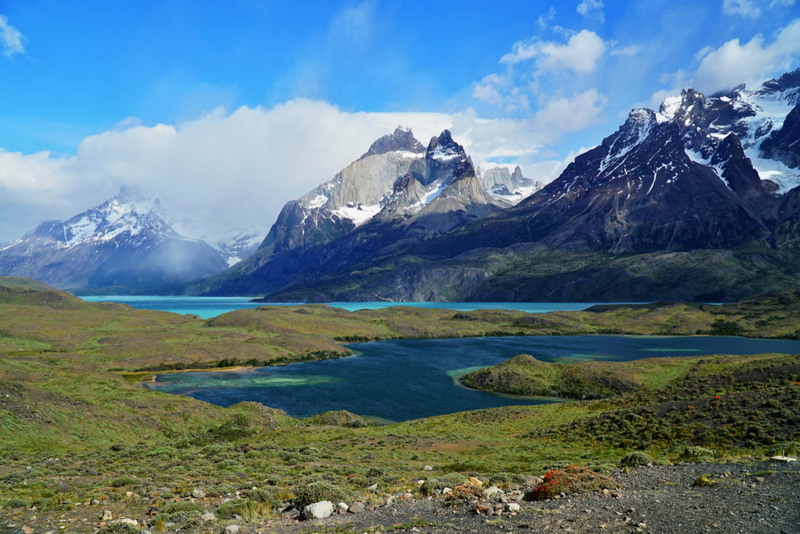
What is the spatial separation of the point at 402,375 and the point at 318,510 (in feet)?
269

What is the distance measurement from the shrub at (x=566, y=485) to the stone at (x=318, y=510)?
8.19 meters

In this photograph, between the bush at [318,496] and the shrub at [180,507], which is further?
the bush at [318,496]

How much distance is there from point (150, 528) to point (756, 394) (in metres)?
43.6

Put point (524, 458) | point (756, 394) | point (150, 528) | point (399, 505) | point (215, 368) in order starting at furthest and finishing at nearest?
point (215, 368) < point (756, 394) < point (524, 458) < point (399, 505) < point (150, 528)

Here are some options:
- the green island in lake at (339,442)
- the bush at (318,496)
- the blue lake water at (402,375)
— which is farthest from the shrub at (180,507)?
the blue lake water at (402,375)

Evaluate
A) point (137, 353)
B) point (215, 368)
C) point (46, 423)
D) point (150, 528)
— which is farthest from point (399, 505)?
point (137, 353)

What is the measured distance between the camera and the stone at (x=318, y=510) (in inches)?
723

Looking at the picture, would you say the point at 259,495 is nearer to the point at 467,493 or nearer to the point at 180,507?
the point at 180,507

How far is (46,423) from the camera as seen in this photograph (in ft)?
143

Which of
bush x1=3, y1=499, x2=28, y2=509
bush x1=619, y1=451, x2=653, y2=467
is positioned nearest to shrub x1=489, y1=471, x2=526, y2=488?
bush x1=619, y1=451, x2=653, y2=467

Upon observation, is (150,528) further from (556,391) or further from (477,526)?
(556,391)

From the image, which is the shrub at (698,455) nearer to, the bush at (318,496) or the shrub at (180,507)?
the bush at (318,496)

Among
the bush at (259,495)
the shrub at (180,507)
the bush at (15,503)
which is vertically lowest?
the bush at (259,495)

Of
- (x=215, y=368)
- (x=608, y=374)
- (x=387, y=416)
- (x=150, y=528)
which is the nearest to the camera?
(x=150, y=528)
